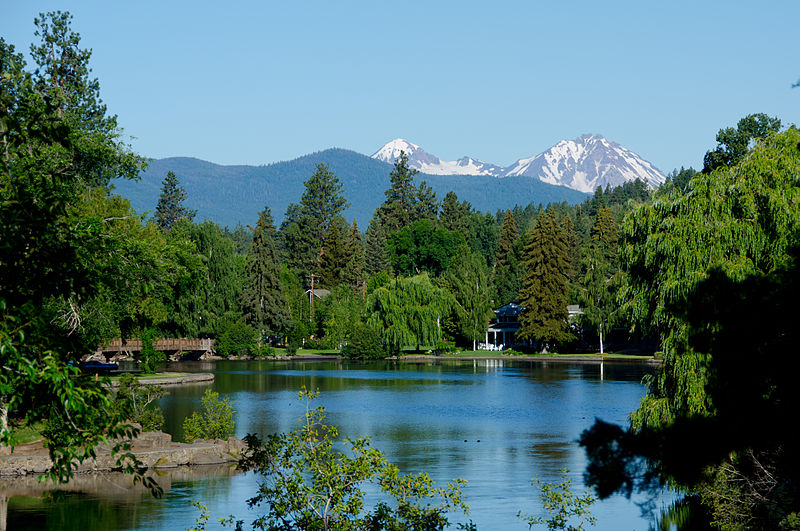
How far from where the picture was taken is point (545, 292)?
8212cm

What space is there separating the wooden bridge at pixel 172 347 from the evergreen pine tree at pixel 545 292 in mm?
29735

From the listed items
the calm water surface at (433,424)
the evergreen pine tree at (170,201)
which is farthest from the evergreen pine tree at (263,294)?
the evergreen pine tree at (170,201)

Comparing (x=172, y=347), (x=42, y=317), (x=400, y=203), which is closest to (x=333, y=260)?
(x=400, y=203)

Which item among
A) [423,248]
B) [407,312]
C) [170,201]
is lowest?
[407,312]

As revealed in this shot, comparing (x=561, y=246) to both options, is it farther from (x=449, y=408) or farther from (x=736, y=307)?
(x=736, y=307)

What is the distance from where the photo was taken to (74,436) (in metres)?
8.38

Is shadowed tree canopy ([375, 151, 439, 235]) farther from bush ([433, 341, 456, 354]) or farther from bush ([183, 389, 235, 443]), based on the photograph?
bush ([183, 389, 235, 443])

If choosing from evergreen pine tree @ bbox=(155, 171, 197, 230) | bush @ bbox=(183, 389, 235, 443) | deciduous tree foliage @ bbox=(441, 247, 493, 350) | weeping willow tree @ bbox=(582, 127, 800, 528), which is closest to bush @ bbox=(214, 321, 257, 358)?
deciduous tree foliage @ bbox=(441, 247, 493, 350)

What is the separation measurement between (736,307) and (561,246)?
6499cm

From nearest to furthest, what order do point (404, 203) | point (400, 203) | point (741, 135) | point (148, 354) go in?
point (148, 354) → point (741, 135) → point (400, 203) → point (404, 203)

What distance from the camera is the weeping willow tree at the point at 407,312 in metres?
84.6

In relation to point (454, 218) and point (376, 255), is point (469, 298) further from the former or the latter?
point (454, 218)

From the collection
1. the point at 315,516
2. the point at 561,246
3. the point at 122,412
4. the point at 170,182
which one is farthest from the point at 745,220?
the point at 170,182

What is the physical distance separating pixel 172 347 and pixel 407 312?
22311 mm
